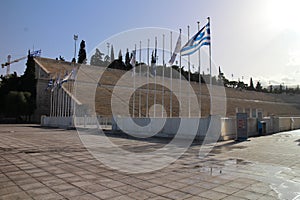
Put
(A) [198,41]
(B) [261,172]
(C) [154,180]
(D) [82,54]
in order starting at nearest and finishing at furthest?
(C) [154,180], (B) [261,172], (A) [198,41], (D) [82,54]

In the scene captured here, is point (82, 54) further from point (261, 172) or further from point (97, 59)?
point (261, 172)

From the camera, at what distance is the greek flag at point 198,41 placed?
47.5 ft

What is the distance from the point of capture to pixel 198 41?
15.0m

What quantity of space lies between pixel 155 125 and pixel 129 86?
36563mm

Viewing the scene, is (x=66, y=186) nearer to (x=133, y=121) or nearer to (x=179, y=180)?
(x=179, y=180)

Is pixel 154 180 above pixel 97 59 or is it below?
below

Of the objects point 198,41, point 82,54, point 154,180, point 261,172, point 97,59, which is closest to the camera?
point 154,180

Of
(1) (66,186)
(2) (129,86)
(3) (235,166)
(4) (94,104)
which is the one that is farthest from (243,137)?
(2) (129,86)

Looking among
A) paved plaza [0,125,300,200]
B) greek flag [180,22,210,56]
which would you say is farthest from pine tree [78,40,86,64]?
paved plaza [0,125,300,200]

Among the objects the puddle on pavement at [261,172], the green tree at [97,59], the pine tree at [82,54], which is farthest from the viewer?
the green tree at [97,59]

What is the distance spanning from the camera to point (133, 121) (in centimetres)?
1878

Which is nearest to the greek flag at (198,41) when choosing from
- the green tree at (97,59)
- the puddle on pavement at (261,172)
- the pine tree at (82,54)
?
the puddle on pavement at (261,172)

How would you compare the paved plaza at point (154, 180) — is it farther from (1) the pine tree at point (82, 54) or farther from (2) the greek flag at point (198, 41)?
(1) the pine tree at point (82, 54)

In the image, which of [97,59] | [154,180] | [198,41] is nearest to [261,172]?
[154,180]
